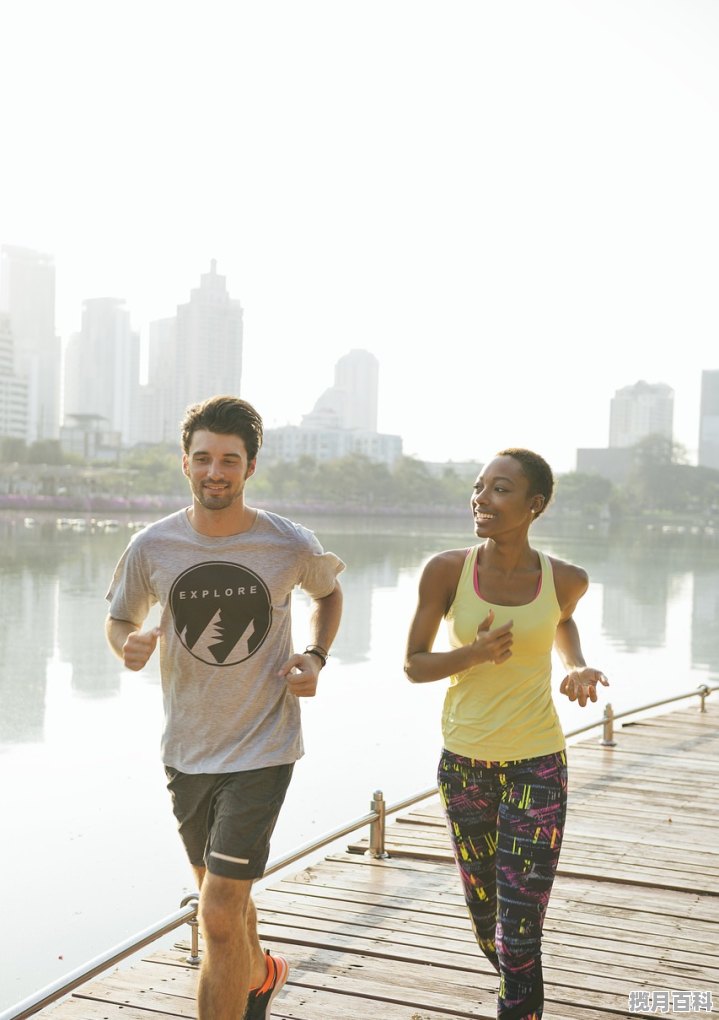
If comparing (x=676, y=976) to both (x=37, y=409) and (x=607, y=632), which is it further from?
(x=37, y=409)

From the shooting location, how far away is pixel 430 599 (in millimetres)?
2885

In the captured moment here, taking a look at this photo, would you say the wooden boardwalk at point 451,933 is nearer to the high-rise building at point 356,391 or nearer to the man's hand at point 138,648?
the man's hand at point 138,648

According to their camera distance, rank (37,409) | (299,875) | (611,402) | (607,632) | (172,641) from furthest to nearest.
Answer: (611,402)
(37,409)
(607,632)
(299,875)
(172,641)

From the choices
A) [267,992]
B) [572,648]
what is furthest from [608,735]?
[267,992]

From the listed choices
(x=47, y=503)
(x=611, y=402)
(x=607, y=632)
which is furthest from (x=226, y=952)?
(x=611, y=402)

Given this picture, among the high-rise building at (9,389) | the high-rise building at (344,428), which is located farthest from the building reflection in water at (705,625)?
the high-rise building at (9,389)

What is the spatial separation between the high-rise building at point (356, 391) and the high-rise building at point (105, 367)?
44574mm

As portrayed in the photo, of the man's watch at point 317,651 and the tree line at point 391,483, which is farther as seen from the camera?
the tree line at point 391,483

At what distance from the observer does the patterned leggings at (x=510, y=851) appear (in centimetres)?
263

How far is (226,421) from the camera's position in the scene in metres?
2.78

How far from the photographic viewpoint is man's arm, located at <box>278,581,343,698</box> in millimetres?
2682

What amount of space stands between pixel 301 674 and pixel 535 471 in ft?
2.85

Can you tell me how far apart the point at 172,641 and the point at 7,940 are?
3.52m

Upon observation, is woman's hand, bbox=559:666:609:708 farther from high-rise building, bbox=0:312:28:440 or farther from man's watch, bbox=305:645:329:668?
high-rise building, bbox=0:312:28:440
